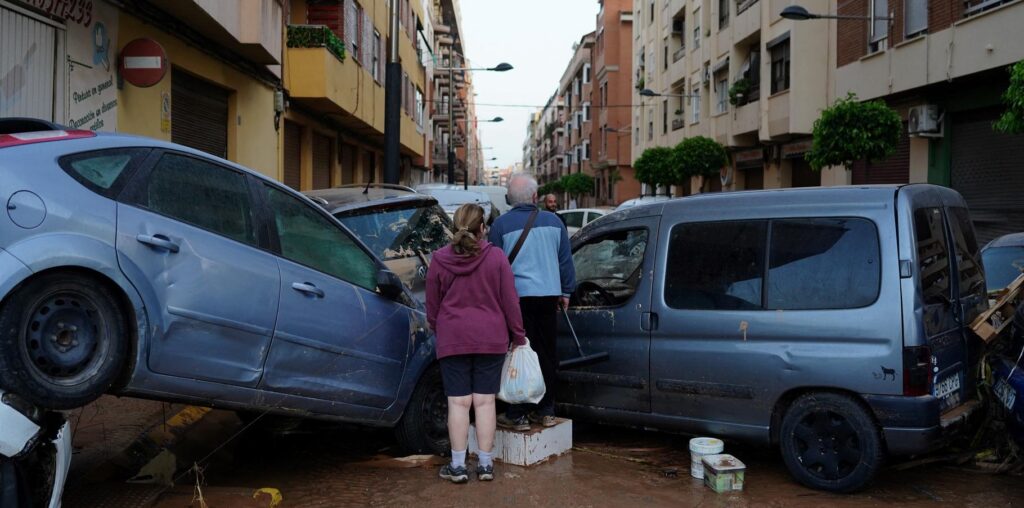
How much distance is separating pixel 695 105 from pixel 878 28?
16086mm

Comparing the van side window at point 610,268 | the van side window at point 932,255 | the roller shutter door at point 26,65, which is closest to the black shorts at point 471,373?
the van side window at point 610,268

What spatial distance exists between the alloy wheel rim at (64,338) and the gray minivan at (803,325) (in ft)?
11.3

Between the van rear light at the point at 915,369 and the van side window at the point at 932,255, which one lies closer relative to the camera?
the van rear light at the point at 915,369

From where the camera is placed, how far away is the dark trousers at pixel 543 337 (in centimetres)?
562

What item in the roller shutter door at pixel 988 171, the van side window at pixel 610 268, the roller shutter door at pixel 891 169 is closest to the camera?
the van side window at pixel 610 268

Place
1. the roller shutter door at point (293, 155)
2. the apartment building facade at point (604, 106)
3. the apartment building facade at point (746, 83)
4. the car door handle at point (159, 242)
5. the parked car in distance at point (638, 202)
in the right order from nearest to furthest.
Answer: the car door handle at point (159, 242) < the parked car in distance at point (638, 202) < the roller shutter door at point (293, 155) < the apartment building facade at point (746, 83) < the apartment building facade at point (604, 106)

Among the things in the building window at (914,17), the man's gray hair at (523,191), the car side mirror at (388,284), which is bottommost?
the car side mirror at (388,284)

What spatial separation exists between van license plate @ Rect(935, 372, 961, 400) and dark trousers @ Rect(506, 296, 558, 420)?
235cm

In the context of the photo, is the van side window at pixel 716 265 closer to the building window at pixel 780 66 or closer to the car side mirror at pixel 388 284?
the car side mirror at pixel 388 284

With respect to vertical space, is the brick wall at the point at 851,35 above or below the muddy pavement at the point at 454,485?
above

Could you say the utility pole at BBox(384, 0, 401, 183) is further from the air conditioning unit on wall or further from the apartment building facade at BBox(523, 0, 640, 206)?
the apartment building facade at BBox(523, 0, 640, 206)

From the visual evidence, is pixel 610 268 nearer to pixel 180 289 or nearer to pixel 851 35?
pixel 180 289

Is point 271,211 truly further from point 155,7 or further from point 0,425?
point 155,7

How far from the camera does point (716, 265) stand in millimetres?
5453
